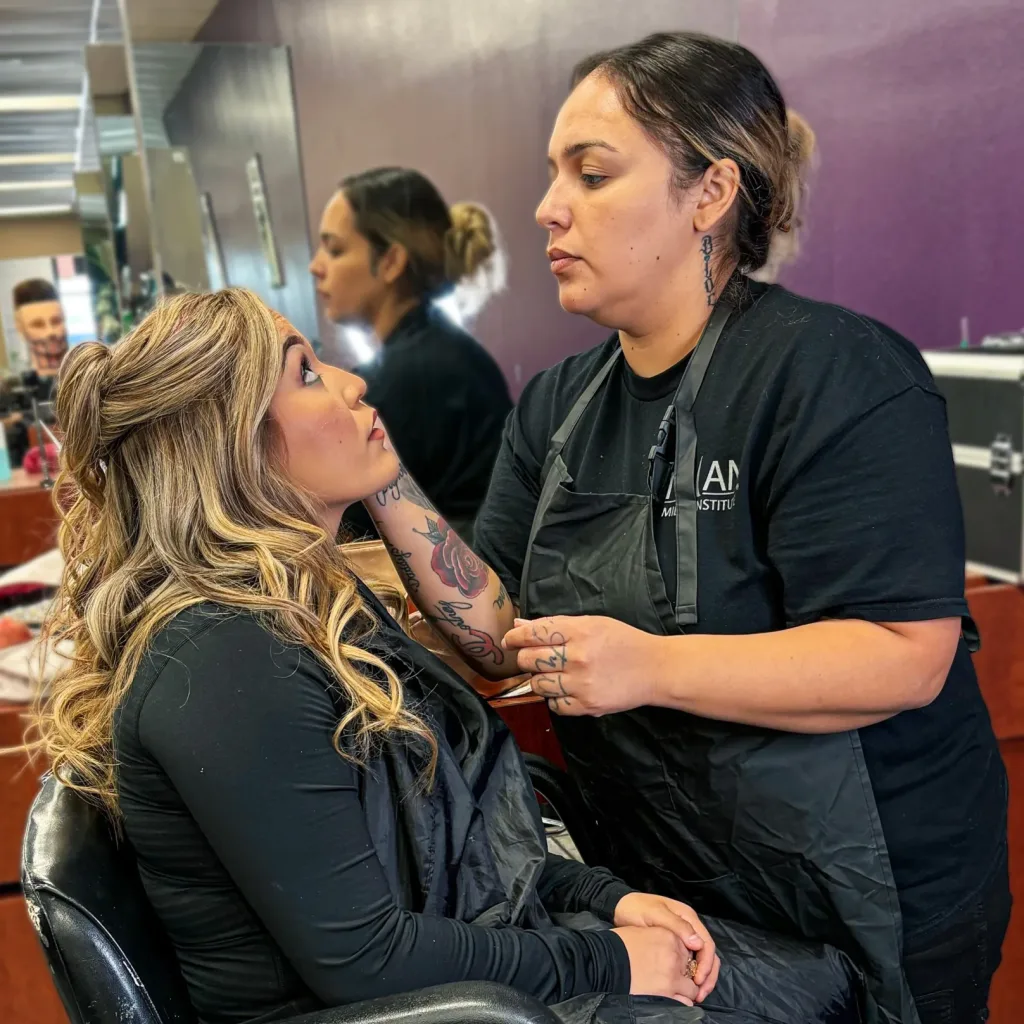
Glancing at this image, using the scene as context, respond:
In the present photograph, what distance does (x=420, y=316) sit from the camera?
2.75m

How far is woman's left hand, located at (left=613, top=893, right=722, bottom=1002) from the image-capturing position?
1.10 m

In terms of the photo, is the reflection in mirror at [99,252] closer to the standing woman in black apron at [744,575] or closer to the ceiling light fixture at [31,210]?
the ceiling light fixture at [31,210]

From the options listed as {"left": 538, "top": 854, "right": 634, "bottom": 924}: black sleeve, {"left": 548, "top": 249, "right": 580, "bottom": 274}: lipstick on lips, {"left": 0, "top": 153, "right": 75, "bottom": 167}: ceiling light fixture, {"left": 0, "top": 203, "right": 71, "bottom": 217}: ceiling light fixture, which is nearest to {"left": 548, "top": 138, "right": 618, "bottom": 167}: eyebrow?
{"left": 548, "top": 249, "right": 580, "bottom": 274}: lipstick on lips

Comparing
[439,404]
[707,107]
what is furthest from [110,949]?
[439,404]

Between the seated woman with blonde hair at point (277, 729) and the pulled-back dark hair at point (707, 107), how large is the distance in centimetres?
47

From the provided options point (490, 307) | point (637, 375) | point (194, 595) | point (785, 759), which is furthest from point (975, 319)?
point (194, 595)

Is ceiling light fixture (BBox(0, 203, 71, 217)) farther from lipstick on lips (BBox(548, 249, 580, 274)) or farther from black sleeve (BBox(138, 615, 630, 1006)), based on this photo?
black sleeve (BBox(138, 615, 630, 1006))

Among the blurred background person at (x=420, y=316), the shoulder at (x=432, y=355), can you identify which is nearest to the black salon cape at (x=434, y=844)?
the blurred background person at (x=420, y=316)

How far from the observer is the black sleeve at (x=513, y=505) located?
1.46m

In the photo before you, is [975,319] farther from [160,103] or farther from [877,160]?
[160,103]

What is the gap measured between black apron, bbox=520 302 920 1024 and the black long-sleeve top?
0.22 m

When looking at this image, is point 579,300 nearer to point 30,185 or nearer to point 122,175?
point 122,175

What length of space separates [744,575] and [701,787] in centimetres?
24

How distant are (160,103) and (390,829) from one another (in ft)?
6.87
